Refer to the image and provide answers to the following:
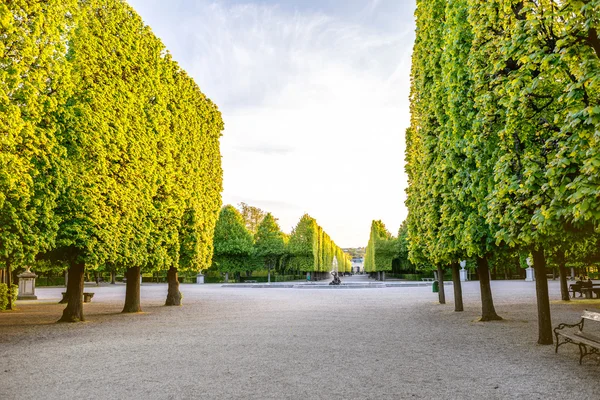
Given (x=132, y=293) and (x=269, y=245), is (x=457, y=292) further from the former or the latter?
(x=269, y=245)

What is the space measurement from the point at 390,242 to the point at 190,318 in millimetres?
49059

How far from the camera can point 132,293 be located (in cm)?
2131

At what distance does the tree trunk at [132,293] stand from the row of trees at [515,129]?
1366cm

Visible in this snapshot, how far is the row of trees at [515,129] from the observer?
257 inches

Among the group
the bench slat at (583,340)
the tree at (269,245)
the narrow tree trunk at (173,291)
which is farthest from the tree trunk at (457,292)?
the tree at (269,245)

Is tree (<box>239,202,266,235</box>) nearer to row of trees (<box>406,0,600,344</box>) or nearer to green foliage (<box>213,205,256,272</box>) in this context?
green foliage (<box>213,205,256,272</box>)

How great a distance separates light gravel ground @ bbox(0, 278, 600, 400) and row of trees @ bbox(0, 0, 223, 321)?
10.6ft

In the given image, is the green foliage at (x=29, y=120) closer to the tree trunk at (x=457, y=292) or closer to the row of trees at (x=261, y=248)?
the tree trunk at (x=457, y=292)

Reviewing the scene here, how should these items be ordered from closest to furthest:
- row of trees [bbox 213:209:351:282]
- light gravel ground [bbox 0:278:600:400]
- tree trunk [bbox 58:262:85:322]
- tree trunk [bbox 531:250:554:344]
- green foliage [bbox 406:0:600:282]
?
1. green foliage [bbox 406:0:600:282]
2. light gravel ground [bbox 0:278:600:400]
3. tree trunk [bbox 531:250:554:344]
4. tree trunk [bbox 58:262:85:322]
5. row of trees [bbox 213:209:351:282]

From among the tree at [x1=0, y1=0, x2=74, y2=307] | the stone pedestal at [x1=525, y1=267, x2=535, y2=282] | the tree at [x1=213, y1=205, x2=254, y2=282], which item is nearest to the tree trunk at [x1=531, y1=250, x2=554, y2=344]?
the tree at [x1=0, y1=0, x2=74, y2=307]

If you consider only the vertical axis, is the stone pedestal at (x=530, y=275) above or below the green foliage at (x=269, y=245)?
below

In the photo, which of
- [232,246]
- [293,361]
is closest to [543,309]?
[293,361]

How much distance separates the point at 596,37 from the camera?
6645 mm

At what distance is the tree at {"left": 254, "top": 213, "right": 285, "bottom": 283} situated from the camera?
6475cm
